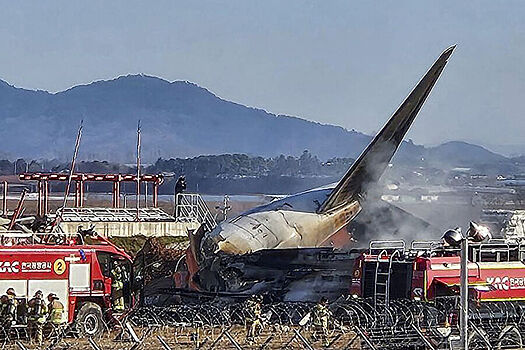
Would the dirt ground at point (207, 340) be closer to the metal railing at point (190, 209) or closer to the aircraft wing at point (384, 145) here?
the aircraft wing at point (384, 145)

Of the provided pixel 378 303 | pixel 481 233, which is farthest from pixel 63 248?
pixel 481 233

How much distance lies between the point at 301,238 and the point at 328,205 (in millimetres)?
3120

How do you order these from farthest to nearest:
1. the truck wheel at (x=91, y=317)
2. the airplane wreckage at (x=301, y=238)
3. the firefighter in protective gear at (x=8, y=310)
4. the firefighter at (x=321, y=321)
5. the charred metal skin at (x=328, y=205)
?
1. the charred metal skin at (x=328, y=205)
2. the airplane wreckage at (x=301, y=238)
3. the truck wheel at (x=91, y=317)
4. the firefighter in protective gear at (x=8, y=310)
5. the firefighter at (x=321, y=321)

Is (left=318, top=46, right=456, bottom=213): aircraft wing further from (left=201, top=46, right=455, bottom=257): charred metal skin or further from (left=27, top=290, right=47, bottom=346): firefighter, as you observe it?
(left=27, top=290, right=47, bottom=346): firefighter

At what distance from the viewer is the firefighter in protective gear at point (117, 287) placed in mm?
35750

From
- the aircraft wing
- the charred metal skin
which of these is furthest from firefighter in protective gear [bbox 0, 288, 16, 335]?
the aircraft wing

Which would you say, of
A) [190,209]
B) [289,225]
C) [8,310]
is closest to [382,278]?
[8,310]

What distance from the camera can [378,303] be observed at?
1273 inches

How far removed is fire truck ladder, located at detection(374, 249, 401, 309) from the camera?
32406 millimetres

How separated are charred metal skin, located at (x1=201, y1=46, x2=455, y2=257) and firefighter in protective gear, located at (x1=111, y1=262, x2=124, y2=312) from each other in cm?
866

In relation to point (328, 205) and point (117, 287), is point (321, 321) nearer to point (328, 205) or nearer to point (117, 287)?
point (117, 287)

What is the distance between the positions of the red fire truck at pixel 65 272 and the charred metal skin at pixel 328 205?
9937 mm

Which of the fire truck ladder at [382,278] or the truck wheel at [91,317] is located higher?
the fire truck ladder at [382,278]

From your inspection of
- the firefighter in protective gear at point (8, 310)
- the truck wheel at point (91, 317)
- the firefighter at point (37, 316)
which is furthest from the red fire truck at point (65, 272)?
the firefighter at point (37, 316)
